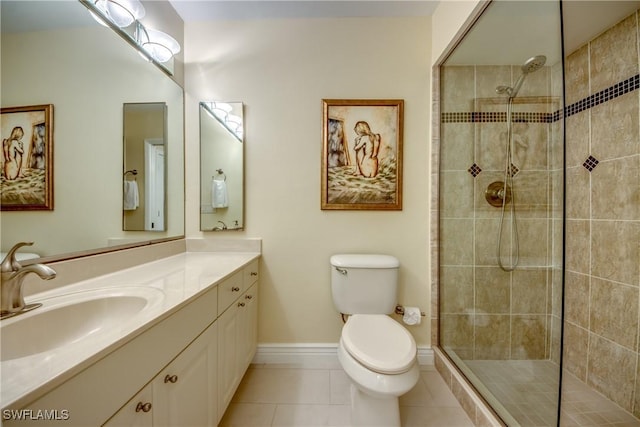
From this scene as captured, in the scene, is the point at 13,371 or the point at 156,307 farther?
the point at 156,307

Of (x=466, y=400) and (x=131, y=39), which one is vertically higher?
(x=131, y=39)

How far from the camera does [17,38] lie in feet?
2.60

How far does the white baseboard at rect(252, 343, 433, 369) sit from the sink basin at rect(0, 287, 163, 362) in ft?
3.45

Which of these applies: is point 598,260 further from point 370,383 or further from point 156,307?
point 156,307

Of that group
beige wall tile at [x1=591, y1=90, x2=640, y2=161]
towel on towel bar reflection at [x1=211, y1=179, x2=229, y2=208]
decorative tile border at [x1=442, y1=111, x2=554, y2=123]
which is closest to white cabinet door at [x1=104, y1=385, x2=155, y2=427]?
towel on towel bar reflection at [x1=211, y1=179, x2=229, y2=208]

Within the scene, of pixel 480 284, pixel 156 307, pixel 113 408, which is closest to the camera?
pixel 113 408

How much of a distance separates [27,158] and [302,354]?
1670 mm

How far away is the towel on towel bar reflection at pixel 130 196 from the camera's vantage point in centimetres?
121

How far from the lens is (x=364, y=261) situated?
1536mm

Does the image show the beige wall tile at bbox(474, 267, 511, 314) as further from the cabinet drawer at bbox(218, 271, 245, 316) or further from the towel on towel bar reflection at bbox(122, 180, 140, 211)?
the towel on towel bar reflection at bbox(122, 180, 140, 211)

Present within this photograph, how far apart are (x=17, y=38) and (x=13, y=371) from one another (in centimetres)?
100

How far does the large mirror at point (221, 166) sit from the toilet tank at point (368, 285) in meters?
0.79

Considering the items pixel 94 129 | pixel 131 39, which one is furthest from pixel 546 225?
pixel 131 39

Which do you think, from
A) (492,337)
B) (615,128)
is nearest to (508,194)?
(615,128)
